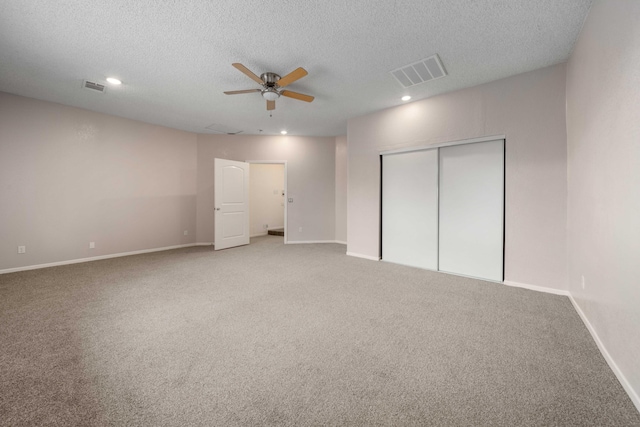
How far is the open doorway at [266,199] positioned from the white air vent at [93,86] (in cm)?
430

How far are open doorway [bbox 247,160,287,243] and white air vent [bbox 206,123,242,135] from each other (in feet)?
6.00

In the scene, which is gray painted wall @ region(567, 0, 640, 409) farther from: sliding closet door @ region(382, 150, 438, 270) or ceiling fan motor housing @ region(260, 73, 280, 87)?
ceiling fan motor housing @ region(260, 73, 280, 87)

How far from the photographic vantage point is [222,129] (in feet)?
18.7

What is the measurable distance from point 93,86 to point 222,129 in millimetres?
2420

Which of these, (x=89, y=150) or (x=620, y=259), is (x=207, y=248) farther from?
(x=620, y=259)

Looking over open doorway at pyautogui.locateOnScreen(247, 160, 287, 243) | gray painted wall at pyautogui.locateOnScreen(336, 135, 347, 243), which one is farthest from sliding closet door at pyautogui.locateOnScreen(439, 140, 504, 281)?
open doorway at pyautogui.locateOnScreen(247, 160, 287, 243)

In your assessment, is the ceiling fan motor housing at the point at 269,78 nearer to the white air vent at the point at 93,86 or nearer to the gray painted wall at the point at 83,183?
the white air vent at the point at 93,86

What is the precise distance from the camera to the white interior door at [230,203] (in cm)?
558

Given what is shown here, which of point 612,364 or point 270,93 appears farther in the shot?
point 270,93

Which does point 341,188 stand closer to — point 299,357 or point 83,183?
point 299,357

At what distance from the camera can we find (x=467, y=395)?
134 cm

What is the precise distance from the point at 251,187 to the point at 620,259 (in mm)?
7587

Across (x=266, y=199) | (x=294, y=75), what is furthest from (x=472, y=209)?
(x=266, y=199)

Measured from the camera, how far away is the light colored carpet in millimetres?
1235
